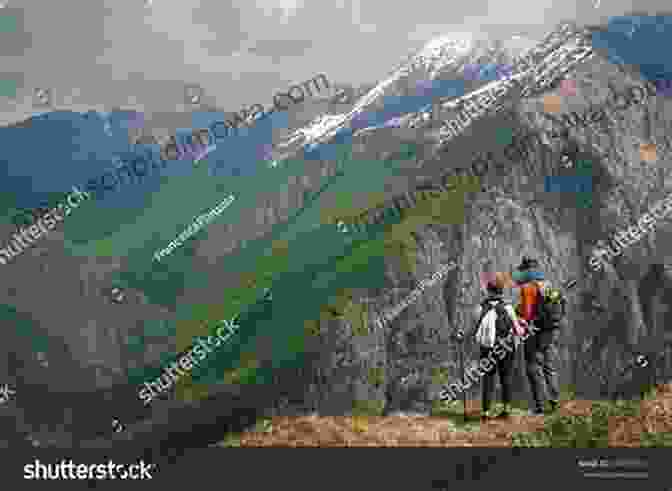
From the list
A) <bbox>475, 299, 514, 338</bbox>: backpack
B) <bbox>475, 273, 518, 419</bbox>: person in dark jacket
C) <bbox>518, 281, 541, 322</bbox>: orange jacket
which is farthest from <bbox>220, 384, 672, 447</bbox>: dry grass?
<bbox>518, 281, 541, 322</bbox>: orange jacket

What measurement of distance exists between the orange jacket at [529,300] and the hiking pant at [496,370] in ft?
2.77

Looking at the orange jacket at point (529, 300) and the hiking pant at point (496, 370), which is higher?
the orange jacket at point (529, 300)

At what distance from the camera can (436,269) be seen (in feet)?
119

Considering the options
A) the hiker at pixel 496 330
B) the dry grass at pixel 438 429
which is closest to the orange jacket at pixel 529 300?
the hiker at pixel 496 330

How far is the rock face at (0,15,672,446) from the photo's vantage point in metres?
26.2

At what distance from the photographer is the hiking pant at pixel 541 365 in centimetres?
1363

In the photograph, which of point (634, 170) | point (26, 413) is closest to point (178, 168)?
point (26, 413)

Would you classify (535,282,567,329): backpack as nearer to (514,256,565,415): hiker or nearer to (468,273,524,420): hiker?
(514,256,565,415): hiker

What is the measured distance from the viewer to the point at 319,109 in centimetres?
3272

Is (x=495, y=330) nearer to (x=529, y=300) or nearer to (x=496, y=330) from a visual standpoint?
(x=496, y=330)

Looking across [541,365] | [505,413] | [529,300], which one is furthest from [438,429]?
[529,300]

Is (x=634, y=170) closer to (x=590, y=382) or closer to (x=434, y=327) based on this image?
(x=590, y=382)

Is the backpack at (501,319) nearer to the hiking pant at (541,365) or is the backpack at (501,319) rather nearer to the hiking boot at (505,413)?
the hiking pant at (541,365)

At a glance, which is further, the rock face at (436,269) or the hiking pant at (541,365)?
the rock face at (436,269)
